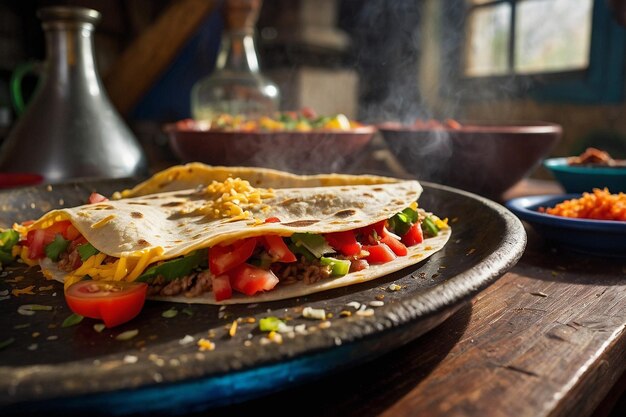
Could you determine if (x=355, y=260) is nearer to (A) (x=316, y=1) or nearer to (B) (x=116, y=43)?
(A) (x=316, y=1)

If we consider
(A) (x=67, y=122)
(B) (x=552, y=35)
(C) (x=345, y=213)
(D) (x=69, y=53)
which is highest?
(B) (x=552, y=35)

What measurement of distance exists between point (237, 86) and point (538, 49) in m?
3.67

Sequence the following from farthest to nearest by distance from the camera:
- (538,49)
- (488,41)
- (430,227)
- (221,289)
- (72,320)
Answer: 1. (488,41)
2. (538,49)
3. (430,227)
4. (221,289)
5. (72,320)

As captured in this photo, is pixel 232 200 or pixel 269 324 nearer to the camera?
pixel 269 324

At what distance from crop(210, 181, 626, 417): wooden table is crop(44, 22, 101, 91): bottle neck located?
1.89 metres

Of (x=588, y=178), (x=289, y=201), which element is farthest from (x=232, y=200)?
(x=588, y=178)

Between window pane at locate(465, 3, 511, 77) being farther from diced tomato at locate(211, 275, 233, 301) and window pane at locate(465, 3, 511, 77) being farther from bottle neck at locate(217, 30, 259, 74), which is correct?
diced tomato at locate(211, 275, 233, 301)

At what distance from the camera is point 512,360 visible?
2.88ft

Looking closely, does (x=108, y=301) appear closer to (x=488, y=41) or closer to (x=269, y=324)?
(x=269, y=324)

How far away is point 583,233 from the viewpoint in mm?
1485

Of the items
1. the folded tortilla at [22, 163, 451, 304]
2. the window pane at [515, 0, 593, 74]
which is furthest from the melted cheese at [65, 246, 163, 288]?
the window pane at [515, 0, 593, 74]

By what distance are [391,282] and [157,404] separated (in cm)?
67

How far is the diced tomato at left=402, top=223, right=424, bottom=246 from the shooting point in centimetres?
150

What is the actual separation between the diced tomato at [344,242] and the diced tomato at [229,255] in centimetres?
21
